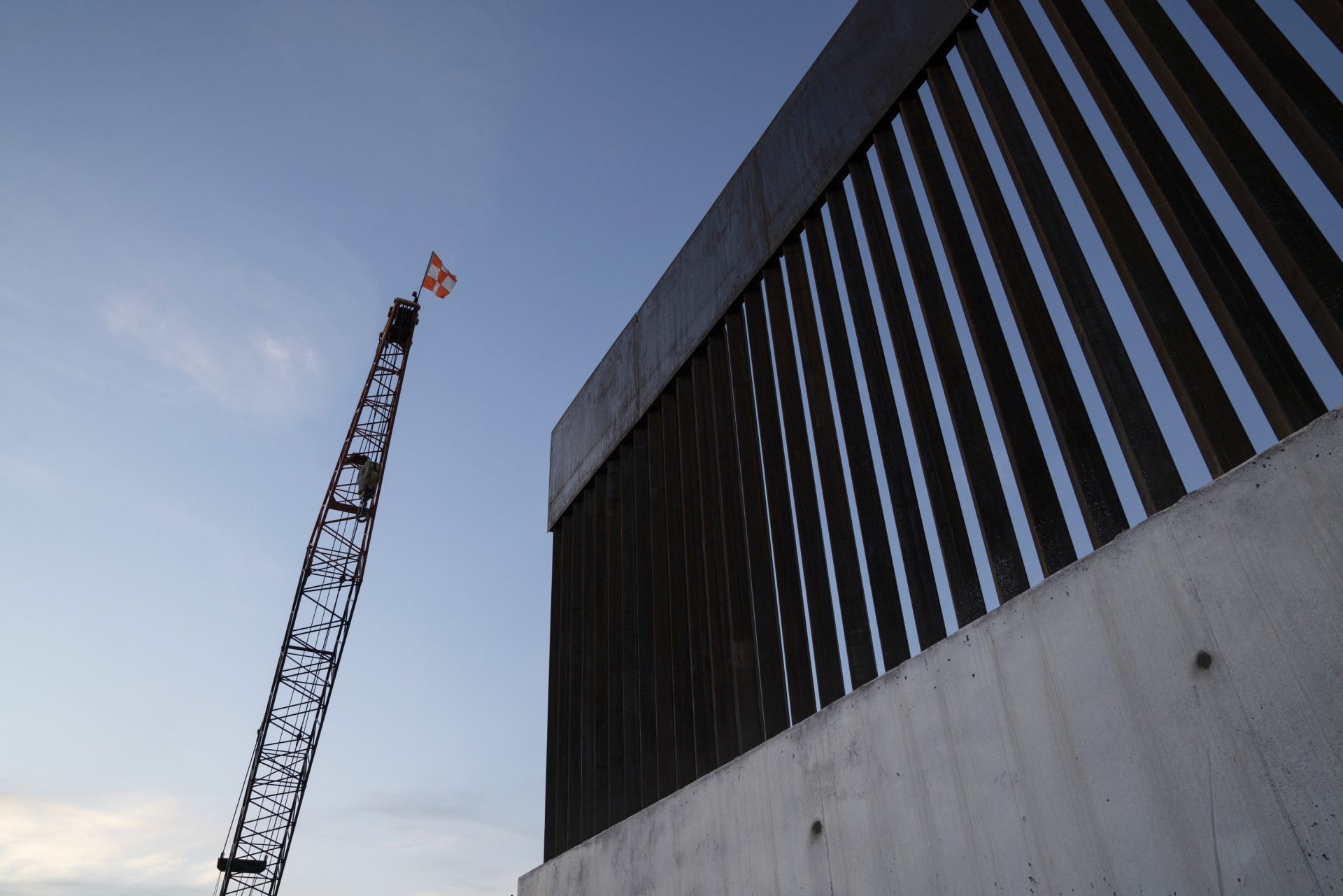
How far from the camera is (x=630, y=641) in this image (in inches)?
488

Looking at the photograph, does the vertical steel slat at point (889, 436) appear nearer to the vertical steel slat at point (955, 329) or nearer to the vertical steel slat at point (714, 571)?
the vertical steel slat at point (955, 329)

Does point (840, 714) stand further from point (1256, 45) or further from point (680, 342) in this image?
point (680, 342)

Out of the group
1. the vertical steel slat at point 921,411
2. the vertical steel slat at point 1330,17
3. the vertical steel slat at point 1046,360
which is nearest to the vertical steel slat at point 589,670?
the vertical steel slat at point 921,411

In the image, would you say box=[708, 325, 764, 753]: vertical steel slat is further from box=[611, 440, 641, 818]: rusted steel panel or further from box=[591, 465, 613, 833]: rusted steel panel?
box=[591, 465, 613, 833]: rusted steel panel

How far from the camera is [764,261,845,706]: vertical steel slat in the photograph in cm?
877

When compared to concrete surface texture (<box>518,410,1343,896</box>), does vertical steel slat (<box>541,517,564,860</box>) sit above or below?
above

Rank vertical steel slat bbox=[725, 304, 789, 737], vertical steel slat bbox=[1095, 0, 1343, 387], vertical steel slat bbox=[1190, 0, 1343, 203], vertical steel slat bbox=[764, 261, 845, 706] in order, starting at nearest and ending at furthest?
vertical steel slat bbox=[1095, 0, 1343, 387] → vertical steel slat bbox=[1190, 0, 1343, 203] → vertical steel slat bbox=[764, 261, 845, 706] → vertical steel slat bbox=[725, 304, 789, 737]

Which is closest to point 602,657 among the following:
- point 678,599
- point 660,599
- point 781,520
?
point 660,599

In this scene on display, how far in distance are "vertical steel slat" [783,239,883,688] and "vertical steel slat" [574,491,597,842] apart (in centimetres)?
542

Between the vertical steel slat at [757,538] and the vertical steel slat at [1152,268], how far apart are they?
457cm

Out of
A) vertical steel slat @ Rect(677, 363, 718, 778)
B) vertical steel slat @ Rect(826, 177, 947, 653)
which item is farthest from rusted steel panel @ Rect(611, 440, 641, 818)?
vertical steel slat @ Rect(826, 177, 947, 653)

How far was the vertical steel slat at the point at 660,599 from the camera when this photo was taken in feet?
35.8

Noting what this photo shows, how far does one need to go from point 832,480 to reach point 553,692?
7.35m

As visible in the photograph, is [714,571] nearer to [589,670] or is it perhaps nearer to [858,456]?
[858,456]
